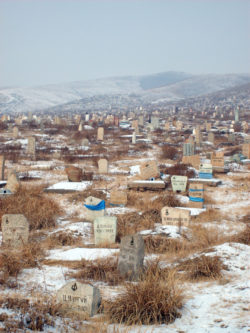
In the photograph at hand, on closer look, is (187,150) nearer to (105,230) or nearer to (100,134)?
Result: (100,134)

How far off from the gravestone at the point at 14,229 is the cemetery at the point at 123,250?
0.06 feet

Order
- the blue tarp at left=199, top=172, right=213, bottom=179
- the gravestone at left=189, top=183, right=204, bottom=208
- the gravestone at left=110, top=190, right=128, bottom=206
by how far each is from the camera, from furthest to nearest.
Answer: the blue tarp at left=199, top=172, right=213, bottom=179
the gravestone at left=110, top=190, right=128, bottom=206
the gravestone at left=189, top=183, right=204, bottom=208

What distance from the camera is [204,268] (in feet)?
18.6

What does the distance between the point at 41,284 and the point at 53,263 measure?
1094mm

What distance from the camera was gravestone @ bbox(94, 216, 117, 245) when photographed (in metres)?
7.86

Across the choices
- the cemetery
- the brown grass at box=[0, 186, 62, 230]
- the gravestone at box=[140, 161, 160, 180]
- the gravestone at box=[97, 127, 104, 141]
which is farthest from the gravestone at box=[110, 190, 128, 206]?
the gravestone at box=[97, 127, 104, 141]

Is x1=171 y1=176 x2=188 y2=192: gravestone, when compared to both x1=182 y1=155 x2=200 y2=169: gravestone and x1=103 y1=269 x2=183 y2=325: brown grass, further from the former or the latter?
x1=103 y1=269 x2=183 y2=325: brown grass

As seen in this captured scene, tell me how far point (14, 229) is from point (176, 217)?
12.1ft

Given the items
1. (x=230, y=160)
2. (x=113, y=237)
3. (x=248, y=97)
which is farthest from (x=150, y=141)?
(x=248, y=97)

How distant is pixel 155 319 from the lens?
4125 millimetres

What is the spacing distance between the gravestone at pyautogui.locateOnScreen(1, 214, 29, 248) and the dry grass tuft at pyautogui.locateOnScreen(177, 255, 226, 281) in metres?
3.29

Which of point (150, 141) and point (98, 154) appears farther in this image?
point (150, 141)

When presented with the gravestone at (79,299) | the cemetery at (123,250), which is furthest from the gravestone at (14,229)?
the gravestone at (79,299)

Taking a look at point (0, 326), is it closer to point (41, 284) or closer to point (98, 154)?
point (41, 284)
